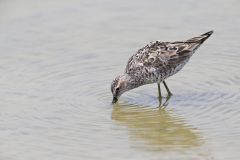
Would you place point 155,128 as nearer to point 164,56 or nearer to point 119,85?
point 119,85

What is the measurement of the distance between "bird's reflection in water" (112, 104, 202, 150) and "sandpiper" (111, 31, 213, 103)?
69 centimetres

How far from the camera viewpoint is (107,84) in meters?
16.4

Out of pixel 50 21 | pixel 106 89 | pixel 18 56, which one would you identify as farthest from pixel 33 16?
pixel 106 89

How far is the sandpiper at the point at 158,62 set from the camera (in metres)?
15.8

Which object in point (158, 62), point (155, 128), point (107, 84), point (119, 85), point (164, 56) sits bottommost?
point (155, 128)

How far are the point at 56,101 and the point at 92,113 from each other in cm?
99

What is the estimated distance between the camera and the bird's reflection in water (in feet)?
43.9

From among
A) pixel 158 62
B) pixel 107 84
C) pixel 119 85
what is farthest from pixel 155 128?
pixel 107 84

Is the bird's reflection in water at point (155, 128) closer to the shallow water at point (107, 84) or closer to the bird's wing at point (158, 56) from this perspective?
the shallow water at point (107, 84)

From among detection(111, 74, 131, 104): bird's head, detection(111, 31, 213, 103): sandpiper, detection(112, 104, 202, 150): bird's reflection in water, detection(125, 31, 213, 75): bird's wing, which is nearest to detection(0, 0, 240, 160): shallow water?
detection(112, 104, 202, 150): bird's reflection in water

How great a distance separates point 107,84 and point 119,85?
0.87 m

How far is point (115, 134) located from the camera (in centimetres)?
1386

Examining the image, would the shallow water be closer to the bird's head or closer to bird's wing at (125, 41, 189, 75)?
the bird's head

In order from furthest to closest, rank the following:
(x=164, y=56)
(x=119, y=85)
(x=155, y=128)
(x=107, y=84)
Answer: (x=107, y=84), (x=164, y=56), (x=119, y=85), (x=155, y=128)
